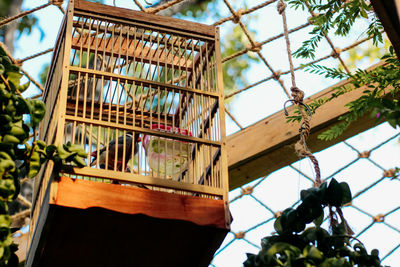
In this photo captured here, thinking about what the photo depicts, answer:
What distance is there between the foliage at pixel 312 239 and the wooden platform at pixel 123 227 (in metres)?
0.56

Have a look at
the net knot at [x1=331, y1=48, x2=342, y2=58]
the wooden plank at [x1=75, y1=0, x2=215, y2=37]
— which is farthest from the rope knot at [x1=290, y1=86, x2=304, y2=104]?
the net knot at [x1=331, y1=48, x2=342, y2=58]

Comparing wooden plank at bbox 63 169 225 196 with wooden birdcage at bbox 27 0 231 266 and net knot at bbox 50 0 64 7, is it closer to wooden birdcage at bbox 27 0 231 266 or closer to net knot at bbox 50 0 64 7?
wooden birdcage at bbox 27 0 231 266

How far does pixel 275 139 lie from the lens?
4281 mm

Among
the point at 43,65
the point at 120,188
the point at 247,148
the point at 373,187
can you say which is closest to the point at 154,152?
the point at 120,188

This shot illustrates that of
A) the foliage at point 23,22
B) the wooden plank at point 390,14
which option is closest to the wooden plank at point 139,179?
the wooden plank at point 390,14

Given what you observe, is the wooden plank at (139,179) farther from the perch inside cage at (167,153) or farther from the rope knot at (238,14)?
the rope knot at (238,14)

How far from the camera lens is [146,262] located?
91.7 inches

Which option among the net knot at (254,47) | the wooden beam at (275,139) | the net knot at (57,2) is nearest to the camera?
the net knot at (57,2)

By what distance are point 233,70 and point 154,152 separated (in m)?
2.52

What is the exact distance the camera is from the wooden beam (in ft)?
13.8

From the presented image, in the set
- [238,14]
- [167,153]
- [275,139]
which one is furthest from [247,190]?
[167,153]

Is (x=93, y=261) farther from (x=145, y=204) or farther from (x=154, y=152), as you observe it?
(x=154, y=152)

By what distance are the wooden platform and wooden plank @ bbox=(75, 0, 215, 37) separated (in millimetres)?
777

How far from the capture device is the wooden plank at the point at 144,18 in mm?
2570
